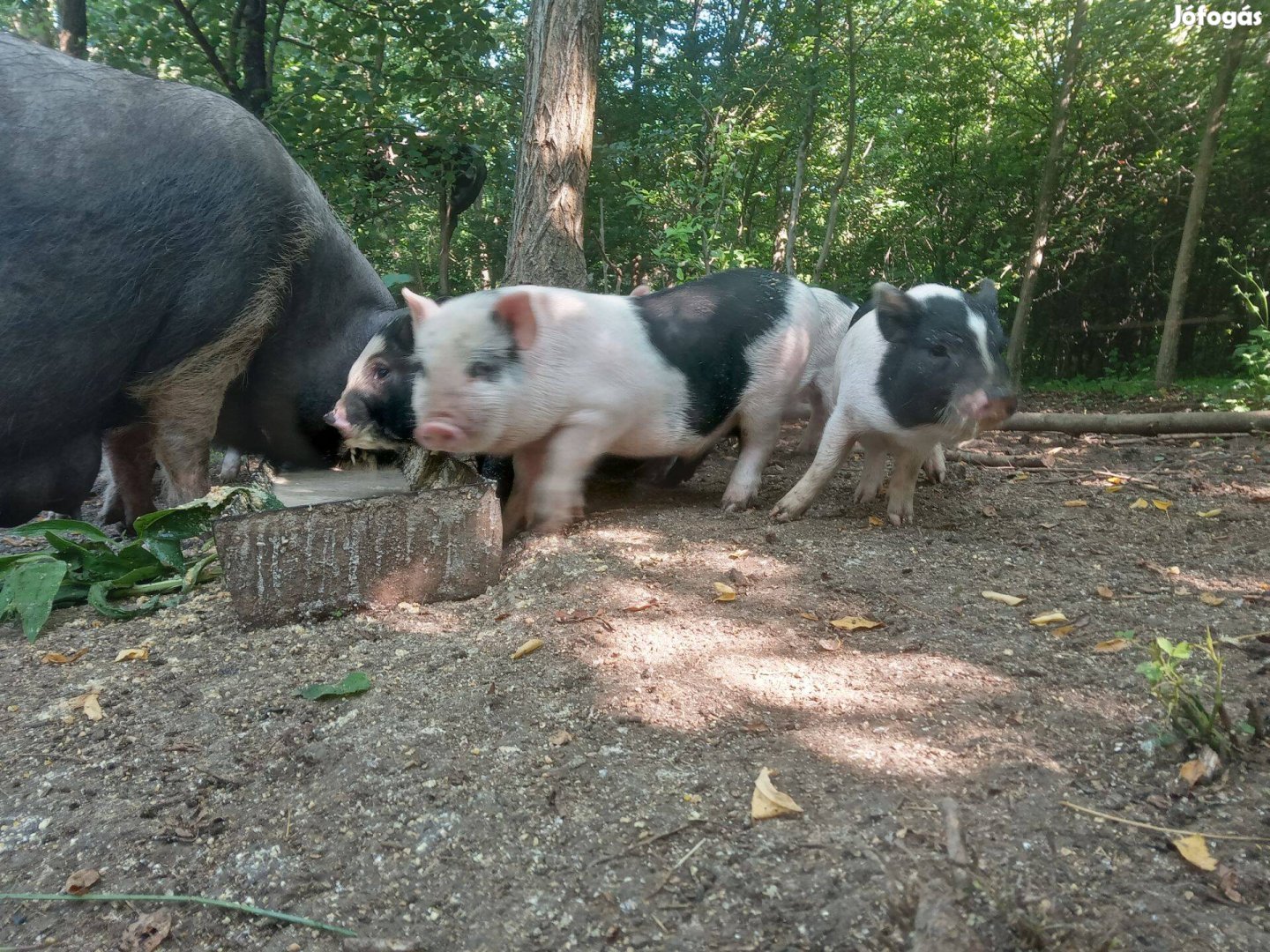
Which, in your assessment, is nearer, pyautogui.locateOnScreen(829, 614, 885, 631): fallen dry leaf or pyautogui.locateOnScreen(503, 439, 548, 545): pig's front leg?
pyautogui.locateOnScreen(829, 614, 885, 631): fallen dry leaf

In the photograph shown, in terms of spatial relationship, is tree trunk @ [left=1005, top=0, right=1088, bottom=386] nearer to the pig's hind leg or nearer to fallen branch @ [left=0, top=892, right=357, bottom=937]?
the pig's hind leg

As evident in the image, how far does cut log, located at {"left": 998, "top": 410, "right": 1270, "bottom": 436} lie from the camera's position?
18.5 ft

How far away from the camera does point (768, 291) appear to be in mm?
4172

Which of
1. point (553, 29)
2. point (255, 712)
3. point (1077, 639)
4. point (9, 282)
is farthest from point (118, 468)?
point (1077, 639)

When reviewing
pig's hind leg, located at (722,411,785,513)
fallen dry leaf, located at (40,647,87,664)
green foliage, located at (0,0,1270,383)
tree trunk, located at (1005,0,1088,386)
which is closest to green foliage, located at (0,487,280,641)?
fallen dry leaf, located at (40,647,87,664)

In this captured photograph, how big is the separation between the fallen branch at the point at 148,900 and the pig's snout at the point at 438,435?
206 centimetres

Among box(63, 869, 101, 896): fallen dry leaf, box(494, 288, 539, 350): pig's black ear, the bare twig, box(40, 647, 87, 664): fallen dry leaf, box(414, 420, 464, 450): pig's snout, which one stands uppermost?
box(494, 288, 539, 350): pig's black ear

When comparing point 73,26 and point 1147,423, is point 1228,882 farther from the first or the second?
point 73,26

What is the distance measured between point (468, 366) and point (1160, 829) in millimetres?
2711

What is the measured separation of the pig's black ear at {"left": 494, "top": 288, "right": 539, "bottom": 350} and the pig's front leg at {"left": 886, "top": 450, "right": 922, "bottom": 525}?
5.56ft

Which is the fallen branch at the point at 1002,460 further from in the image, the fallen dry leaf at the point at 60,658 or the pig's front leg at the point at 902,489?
the fallen dry leaf at the point at 60,658

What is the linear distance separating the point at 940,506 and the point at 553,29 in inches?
137

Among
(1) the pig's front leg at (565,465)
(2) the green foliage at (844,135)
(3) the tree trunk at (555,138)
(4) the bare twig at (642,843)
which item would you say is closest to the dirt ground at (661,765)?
(4) the bare twig at (642,843)

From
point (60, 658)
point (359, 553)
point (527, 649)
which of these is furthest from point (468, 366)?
point (60, 658)
